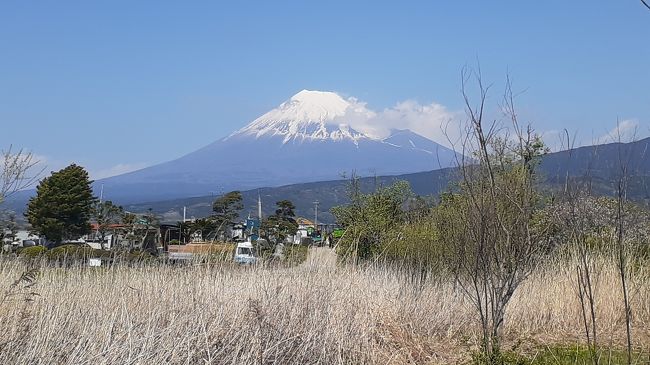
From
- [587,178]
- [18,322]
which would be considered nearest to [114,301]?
[18,322]

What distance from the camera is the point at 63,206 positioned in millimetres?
31266

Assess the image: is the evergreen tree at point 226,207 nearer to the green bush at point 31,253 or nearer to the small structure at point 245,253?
the green bush at point 31,253

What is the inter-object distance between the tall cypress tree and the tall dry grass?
79.5 feet

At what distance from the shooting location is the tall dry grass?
489cm

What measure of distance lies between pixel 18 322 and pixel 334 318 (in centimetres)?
263

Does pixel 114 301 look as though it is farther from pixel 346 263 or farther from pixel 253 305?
pixel 346 263

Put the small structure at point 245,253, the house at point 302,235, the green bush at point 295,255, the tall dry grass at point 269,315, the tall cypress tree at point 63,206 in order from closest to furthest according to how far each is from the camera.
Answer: the tall dry grass at point 269,315 → the small structure at point 245,253 → the green bush at point 295,255 → the house at point 302,235 → the tall cypress tree at point 63,206

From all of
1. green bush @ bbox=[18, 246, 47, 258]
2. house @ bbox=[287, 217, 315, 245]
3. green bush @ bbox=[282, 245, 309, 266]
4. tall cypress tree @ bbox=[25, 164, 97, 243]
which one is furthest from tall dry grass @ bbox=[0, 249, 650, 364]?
tall cypress tree @ bbox=[25, 164, 97, 243]

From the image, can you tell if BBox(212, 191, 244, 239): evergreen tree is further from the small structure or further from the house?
the small structure

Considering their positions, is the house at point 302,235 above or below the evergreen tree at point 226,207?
below

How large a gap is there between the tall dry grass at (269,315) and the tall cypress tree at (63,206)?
954 inches

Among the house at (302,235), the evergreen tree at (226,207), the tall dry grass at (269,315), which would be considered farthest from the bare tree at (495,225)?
the evergreen tree at (226,207)

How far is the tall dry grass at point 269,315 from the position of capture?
193 inches

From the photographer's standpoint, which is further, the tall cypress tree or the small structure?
the tall cypress tree
